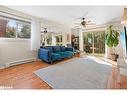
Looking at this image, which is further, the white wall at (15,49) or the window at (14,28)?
the window at (14,28)

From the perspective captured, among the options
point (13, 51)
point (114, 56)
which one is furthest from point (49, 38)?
point (114, 56)

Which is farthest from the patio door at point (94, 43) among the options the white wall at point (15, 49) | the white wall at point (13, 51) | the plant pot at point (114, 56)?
the white wall at point (13, 51)

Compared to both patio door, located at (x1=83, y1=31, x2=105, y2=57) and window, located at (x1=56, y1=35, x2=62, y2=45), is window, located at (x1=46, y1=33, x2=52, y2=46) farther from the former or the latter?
patio door, located at (x1=83, y1=31, x2=105, y2=57)

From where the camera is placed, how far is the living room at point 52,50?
259 cm

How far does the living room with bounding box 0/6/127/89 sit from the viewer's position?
2592mm

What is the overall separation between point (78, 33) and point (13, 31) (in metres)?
5.15

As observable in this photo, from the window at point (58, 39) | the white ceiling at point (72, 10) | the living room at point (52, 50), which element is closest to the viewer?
the living room at point (52, 50)

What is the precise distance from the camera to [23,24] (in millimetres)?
4883

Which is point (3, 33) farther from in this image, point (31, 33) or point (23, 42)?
point (31, 33)

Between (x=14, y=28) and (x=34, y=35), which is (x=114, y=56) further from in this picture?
(x=14, y=28)

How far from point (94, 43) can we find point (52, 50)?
370cm

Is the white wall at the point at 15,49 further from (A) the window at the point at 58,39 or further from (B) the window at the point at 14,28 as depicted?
(A) the window at the point at 58,39

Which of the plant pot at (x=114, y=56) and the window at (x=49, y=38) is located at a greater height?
the window at (x=49, y=38)

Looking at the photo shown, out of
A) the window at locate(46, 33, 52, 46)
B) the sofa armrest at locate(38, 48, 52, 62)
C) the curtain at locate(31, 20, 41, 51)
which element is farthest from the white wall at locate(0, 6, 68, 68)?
the window at locate(46, 33, 52, 46)
